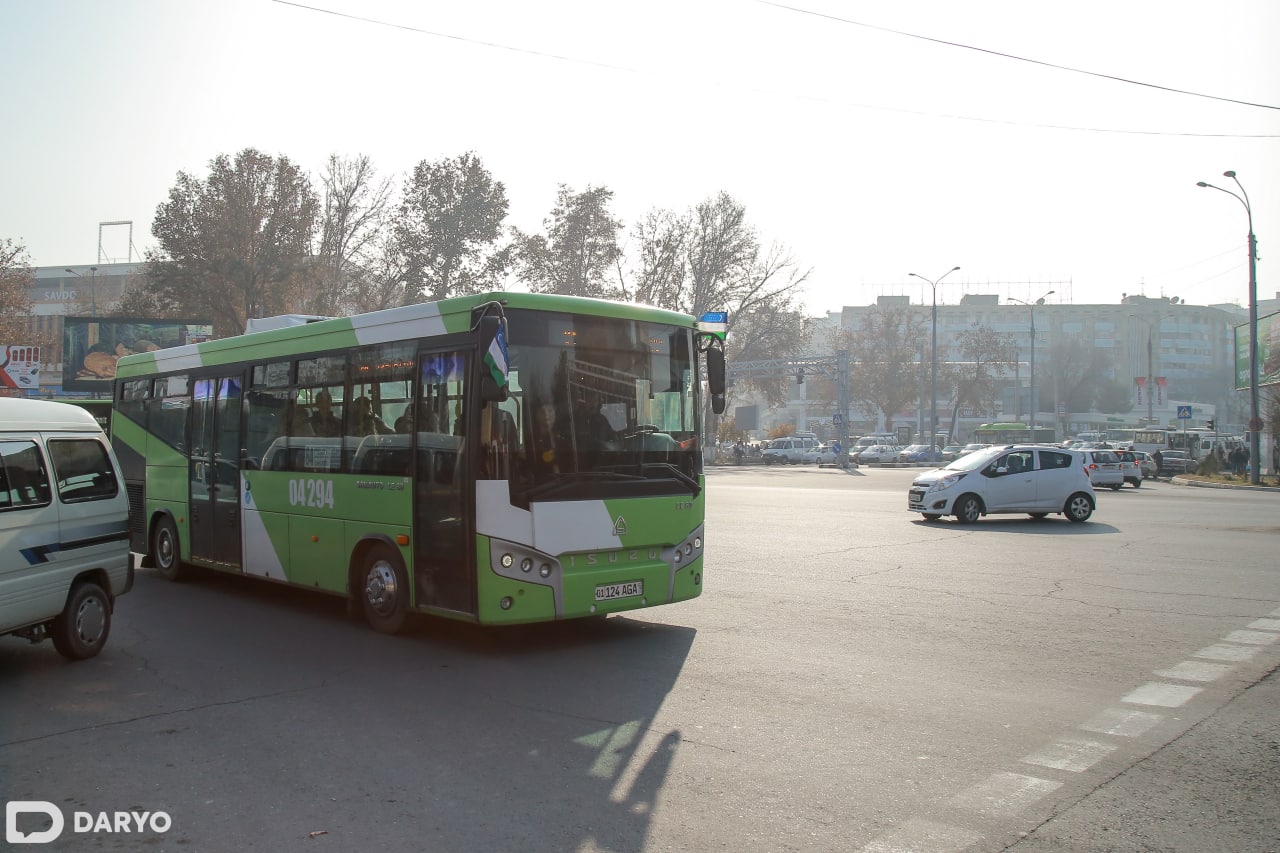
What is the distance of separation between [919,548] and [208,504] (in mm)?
10695

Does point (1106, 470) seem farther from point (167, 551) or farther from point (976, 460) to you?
point (167, 551)

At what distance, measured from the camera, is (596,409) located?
338 inches

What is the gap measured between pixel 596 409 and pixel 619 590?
1573mm

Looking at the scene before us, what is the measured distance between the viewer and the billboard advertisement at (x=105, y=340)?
4909 centimetres

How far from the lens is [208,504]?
40.1 feet

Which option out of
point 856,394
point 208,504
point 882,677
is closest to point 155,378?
point 208,504

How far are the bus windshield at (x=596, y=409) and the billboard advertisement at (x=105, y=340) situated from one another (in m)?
44.4

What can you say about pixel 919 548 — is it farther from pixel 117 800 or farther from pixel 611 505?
pixel 117 800

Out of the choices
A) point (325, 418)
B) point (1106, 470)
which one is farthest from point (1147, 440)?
point (325, 418)

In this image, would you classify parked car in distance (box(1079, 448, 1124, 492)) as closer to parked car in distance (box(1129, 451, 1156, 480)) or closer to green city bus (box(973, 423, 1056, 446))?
parked car in distance (box(1129, 451, 1156, 480))

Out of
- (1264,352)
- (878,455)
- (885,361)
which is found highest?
(885,361)

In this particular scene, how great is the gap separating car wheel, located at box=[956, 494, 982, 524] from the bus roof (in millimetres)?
13156

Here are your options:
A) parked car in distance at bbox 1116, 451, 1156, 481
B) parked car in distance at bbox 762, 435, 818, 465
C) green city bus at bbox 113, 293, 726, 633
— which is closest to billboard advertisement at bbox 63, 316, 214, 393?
parked car in distance at bbox 762, 435, 818, 465

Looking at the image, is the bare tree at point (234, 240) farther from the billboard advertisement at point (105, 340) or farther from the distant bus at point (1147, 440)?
the distant bus at point (1147, 440)
